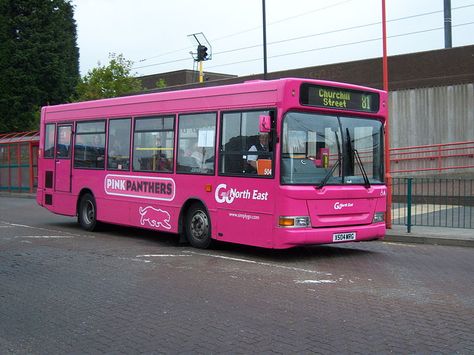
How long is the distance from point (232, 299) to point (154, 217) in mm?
5173

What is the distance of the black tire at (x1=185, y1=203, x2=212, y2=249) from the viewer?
10547 mm

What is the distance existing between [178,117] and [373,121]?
379cm

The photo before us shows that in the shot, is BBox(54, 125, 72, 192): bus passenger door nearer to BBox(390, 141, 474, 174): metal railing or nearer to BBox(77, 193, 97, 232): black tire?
BBox(77, 193, 97, 232): black tire

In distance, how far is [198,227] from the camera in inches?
424

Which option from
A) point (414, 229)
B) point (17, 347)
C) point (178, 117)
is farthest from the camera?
point (414, 229)

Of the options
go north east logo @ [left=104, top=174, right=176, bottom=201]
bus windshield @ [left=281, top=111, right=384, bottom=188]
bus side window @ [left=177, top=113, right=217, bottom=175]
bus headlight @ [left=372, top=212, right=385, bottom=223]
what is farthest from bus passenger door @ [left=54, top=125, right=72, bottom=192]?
bus headlight @ [left=372, top=212, right=385, bottom=223]

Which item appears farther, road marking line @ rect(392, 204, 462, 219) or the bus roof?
road marking line @ rect(392, 204, 462, 219)

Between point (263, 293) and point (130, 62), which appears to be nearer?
point (263, 293)

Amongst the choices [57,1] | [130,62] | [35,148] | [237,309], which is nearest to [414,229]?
[237,309]

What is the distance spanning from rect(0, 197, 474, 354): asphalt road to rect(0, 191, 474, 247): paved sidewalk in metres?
0.82

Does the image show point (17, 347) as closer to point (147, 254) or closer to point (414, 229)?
point (147, 254)

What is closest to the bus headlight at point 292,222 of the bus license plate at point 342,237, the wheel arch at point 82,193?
the bus license plate at point 342,237

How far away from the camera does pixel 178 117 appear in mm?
11133

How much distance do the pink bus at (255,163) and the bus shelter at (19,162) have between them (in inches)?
749
